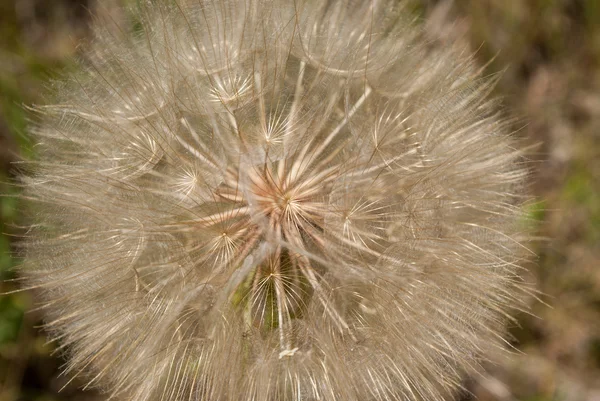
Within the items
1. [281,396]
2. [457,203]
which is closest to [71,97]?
[281,396]

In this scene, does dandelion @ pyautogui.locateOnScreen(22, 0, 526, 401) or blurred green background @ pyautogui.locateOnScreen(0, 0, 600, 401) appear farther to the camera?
blurred green background @ pyautogui.locateOnScreen(0, 0, 600, 401)

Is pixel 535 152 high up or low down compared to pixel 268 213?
down

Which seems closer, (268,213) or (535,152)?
(268,213)

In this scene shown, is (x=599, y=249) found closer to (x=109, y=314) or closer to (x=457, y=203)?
(x=457, y=203)
